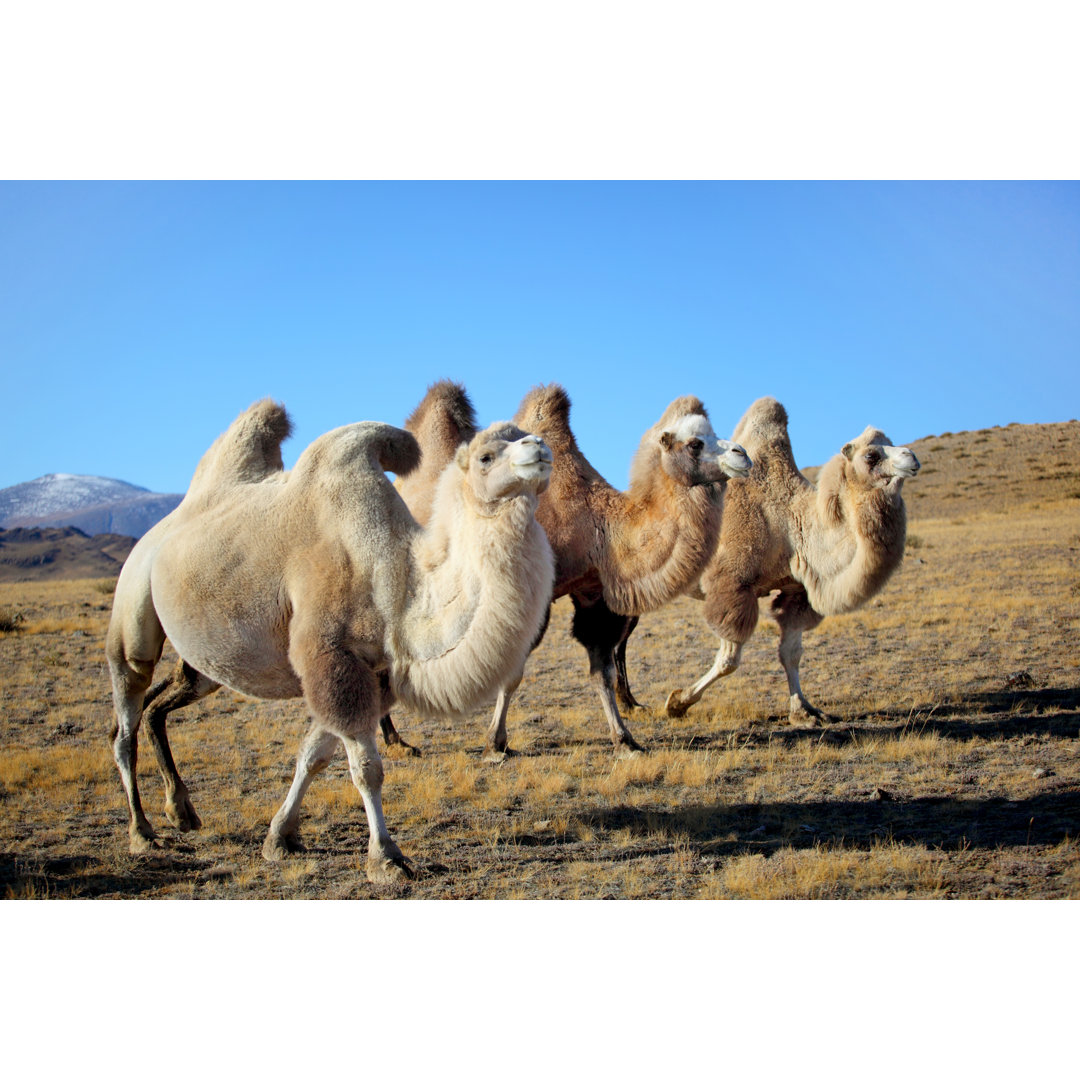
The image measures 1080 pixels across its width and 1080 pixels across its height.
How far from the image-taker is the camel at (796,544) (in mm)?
8500

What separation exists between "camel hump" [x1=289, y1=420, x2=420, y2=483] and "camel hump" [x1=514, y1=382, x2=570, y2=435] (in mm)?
2962

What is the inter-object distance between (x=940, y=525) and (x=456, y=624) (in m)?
29.1

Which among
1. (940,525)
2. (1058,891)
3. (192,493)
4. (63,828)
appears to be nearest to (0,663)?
(63,828)

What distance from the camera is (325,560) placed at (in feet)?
17.2

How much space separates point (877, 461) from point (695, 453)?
2.00m

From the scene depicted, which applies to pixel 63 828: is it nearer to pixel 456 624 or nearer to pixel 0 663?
pixel 456 624

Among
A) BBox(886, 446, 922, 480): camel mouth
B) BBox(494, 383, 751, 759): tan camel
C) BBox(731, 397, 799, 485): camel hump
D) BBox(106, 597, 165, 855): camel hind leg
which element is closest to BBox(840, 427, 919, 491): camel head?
BBox(886, 446, 922, 480): camel mouth

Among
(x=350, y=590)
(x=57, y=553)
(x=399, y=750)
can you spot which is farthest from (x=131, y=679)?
(x=57, y=553)

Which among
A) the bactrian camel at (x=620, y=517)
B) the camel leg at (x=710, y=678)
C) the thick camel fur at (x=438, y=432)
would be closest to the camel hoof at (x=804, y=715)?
the camel leg at (x=710, y=678)

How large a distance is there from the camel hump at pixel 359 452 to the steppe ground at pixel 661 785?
2.35 meters

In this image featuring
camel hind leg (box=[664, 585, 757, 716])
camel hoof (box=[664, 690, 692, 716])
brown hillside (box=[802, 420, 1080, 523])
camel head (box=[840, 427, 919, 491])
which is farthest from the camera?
brown hillside (box=[802, 420, 1080, 523])

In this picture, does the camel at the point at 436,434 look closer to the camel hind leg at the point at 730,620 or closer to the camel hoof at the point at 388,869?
the camel hind leg at the point at 730,620

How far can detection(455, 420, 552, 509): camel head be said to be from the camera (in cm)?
462

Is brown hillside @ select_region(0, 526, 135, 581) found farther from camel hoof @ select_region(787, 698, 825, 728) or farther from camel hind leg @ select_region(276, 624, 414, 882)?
camel hind leg @ select_region(276, 624, 414, 882)
